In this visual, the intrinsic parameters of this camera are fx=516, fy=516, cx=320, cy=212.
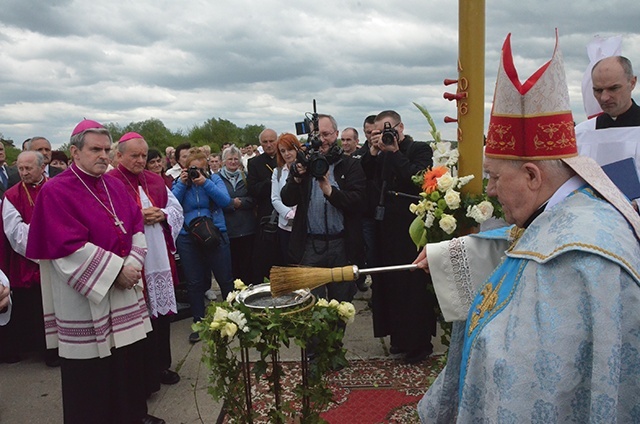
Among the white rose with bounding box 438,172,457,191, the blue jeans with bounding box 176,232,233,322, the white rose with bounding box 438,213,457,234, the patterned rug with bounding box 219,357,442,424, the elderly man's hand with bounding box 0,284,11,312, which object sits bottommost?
the patterned rug with bounding box 219,357,442,424

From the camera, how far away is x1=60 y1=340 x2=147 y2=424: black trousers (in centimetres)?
342

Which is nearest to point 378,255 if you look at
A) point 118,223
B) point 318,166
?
point 318,166

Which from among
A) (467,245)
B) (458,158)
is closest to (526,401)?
(467,245)

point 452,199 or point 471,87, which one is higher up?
point 471,87

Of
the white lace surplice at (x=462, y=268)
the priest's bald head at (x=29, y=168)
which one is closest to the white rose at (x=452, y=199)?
the white lace surplice at (x=462, y=268)

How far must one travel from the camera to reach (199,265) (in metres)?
5.72

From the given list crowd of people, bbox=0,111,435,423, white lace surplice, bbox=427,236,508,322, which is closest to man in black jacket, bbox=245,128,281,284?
crowd of people, bbox=0,111,435,423

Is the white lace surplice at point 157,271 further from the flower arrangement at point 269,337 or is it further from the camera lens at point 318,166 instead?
the flower arrangement at point 269,337

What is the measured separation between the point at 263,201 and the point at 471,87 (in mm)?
3751

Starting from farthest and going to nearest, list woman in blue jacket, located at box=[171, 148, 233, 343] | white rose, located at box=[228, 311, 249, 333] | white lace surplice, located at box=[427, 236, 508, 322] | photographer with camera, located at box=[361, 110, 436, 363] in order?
woman in blue jacket, located at box=[171, 148, 233, 343] → photographer with camera, located at box=[361, 110, 436, 363] → white rose, located at box=[228, 311, 249, 333] → white lace surplice, located at box=[427, 236, 508, 322]

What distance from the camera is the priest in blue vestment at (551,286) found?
5.00 ft

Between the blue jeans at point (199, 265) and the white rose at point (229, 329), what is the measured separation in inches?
129

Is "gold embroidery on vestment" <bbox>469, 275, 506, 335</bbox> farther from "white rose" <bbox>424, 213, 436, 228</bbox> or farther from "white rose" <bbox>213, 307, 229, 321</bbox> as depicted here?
"white rose" <bbox>424, 213, 436, 228</bbox>

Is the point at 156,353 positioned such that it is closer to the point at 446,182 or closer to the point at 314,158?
the point at 314,158
